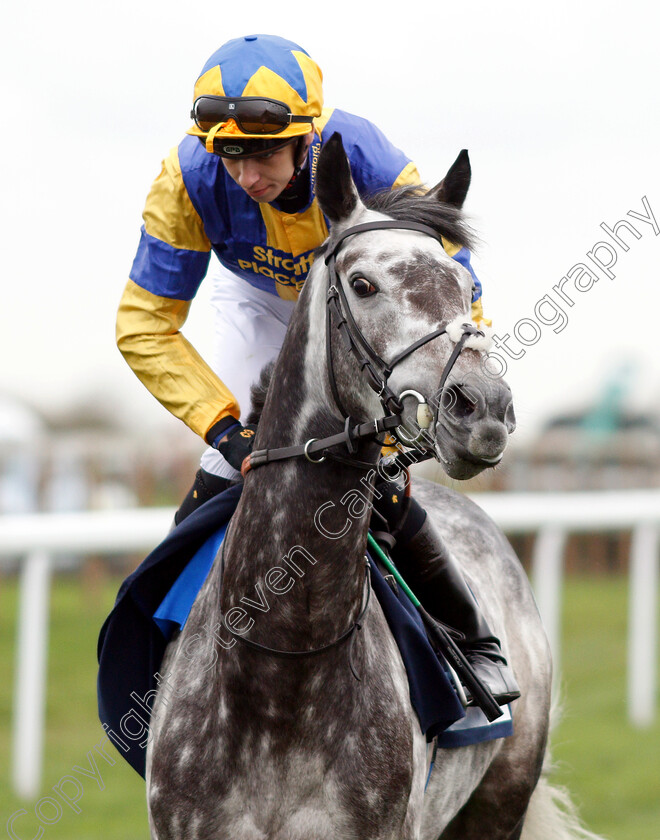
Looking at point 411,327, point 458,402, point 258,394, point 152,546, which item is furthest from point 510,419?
point 152,546

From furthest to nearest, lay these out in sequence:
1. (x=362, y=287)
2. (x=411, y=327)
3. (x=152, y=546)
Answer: (x=152, y=546), (x=362, y=287), (x=411, y=327)

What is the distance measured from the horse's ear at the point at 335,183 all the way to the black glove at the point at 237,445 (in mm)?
645

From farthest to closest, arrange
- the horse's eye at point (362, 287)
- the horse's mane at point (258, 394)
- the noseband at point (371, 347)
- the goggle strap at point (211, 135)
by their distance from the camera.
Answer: the horse's mane at point (258, 394), the goggle strap at point (211, 135), the horse's eye at point (362, 287), the noseband at point (371, 347)

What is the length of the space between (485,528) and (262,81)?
2.05m

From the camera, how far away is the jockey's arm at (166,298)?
3.19m

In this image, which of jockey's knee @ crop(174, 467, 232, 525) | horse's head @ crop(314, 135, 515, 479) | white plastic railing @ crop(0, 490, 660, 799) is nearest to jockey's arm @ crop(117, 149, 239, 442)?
jockey's knee @ crop(174, 467, 232, 525)

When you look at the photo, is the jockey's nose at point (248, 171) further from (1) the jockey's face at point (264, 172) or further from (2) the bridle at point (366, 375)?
(2) the bridle at point (366, 375)

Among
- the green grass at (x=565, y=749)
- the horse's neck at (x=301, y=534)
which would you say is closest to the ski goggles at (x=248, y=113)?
the horse's neck at (x=301, y=534)

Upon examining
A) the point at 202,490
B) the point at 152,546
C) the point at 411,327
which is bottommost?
the point at 152,546

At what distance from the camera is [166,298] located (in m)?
Result: 3.28

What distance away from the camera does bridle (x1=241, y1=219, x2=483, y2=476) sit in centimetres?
242

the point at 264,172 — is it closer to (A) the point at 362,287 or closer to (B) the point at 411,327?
(A) the point at 362,287

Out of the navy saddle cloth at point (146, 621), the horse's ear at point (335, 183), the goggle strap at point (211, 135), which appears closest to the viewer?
the horse's ear at point (335, 183)

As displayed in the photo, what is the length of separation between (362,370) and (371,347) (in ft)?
0.21
